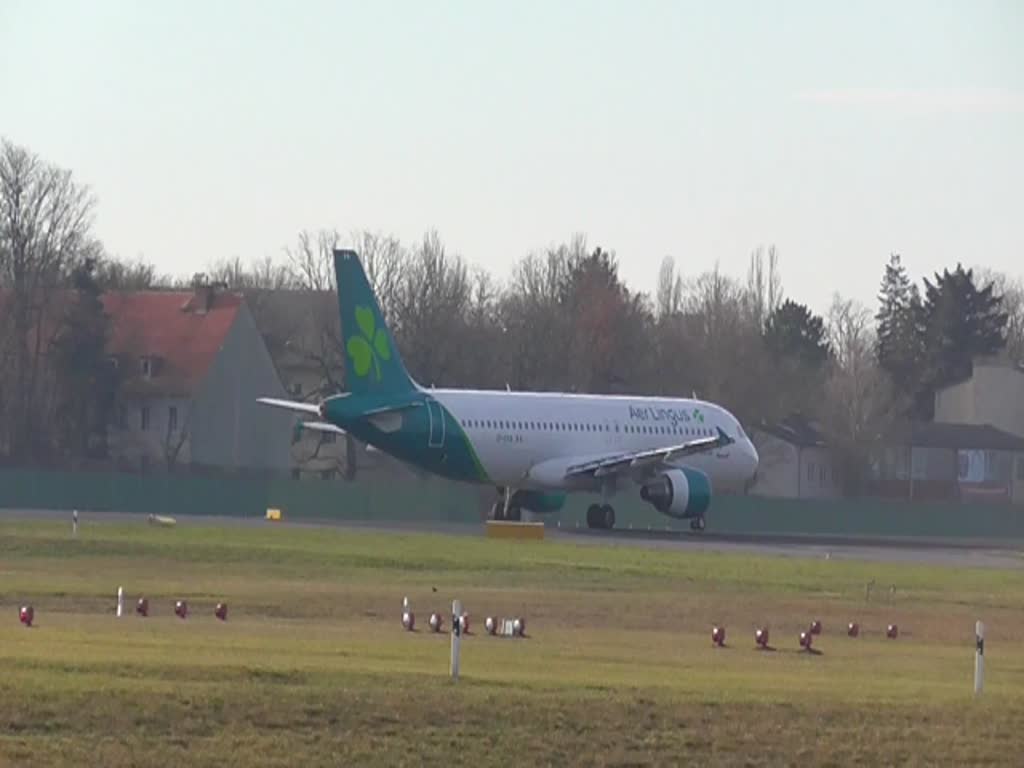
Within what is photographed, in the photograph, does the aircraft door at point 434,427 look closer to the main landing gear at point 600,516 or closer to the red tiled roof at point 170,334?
the main landing gear at point 600,516

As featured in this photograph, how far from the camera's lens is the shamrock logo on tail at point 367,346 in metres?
65.5


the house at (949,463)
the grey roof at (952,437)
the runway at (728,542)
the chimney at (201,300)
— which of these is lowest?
the runway at (728,542)

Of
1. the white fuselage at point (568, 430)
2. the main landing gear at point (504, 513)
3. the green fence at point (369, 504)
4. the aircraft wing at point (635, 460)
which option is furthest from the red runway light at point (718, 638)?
the green fence at point (369, 504)

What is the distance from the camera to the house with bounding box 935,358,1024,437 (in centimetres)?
13088

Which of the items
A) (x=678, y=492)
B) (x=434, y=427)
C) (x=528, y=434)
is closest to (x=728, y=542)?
(x=678, y=492)

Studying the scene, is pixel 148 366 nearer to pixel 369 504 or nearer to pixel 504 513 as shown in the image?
pixel 369 504

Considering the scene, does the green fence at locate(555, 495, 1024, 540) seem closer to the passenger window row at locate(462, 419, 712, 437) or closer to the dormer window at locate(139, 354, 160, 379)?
the passenger window row at locate(462, 419, 712, 437)

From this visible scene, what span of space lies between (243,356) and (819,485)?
107 ft

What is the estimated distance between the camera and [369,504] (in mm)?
80938

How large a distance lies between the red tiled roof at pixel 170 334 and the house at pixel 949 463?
35796mm

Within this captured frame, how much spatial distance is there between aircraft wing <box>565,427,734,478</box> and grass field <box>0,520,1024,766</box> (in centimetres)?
1846

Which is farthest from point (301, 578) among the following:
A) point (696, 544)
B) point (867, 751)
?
point (867, 751)

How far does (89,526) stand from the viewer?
59.4 m

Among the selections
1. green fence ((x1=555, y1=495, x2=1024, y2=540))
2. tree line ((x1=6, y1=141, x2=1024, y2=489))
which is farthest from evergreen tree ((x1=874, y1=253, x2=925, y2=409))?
green fence ((x1=555, y1=495, x2=1024, y2=540))
